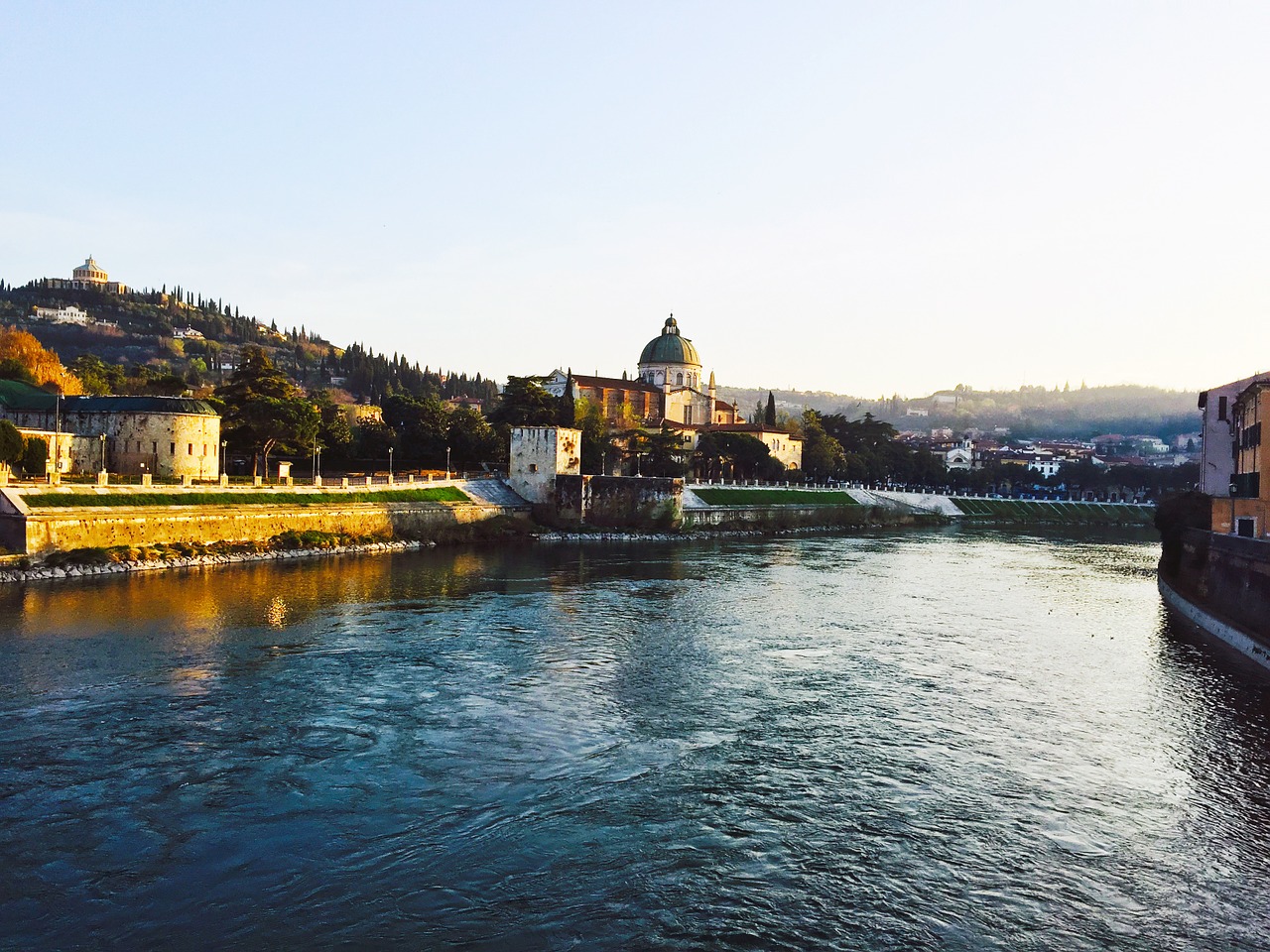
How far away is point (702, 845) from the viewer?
14578 mm

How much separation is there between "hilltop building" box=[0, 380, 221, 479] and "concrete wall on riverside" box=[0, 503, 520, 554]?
8501 mm

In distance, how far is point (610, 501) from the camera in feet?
234

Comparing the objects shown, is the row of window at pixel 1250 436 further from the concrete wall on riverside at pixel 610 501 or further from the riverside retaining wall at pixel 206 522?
the riverside retaining wall at pixel 206 522

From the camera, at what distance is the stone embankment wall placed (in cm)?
3806

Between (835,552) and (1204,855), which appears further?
(835,552)

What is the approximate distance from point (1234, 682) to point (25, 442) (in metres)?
52.3

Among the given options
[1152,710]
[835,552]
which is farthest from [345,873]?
[835,552]

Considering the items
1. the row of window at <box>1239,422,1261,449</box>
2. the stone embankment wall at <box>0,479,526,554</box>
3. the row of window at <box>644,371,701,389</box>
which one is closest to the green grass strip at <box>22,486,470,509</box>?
the stone embankment wall at <box>0,479,526,554</box>

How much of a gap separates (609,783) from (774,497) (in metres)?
75.8

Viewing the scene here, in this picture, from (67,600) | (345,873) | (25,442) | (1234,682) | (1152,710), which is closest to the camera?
(345,873)

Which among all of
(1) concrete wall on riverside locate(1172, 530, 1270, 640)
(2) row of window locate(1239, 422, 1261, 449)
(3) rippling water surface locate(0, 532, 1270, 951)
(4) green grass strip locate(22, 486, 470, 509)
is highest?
(2) row of window locate(1239, 422, 1261, 449)

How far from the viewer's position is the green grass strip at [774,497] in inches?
3316

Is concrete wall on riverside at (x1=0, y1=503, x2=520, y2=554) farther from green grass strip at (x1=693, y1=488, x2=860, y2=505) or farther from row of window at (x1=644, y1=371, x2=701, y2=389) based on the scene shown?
row of window at (x1=644, y1=371, x2=701, y2=389)

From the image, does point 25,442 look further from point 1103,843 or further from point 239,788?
point 1103,843
